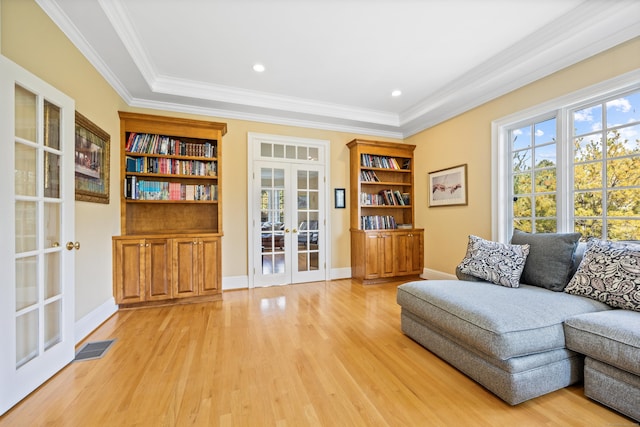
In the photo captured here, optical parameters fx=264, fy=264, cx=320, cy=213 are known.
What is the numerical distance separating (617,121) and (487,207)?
140 cm

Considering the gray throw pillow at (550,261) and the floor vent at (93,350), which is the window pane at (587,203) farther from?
the floor vent at (93,350)

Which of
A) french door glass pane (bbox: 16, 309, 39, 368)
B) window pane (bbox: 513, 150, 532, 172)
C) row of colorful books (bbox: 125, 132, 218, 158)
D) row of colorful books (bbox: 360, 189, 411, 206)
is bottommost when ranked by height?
french door glass pane (bbox: 16, 309, 39, 368)

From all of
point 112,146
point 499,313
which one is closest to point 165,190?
point 112,146

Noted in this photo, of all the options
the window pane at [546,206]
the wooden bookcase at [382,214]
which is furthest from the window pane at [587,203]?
the wooden bookcase at [382,214]

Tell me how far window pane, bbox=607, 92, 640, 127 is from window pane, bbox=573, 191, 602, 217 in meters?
0.66

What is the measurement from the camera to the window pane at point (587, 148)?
2537 millimetres

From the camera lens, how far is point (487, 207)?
346cm

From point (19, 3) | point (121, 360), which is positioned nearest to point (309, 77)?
point (19, 3)

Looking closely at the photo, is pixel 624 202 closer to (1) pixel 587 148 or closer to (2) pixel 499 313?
(1) pixel 587 148

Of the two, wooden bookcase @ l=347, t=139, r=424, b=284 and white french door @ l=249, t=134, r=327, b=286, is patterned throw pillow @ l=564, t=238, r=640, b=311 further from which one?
white french door @ l=249, t=134, r=327, b=286

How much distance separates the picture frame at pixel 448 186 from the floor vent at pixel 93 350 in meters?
4.34

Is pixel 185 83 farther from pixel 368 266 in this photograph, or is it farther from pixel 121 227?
pixel 368 266

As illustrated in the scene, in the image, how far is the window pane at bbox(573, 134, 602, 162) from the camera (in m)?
2.54

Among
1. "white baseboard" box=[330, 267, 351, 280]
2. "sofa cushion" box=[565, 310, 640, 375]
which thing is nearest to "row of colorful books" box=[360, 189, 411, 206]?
"white baseboard" box=[330, 267, 351, 280]
